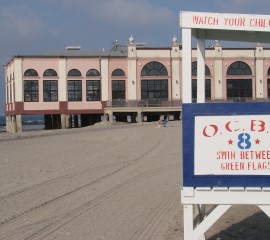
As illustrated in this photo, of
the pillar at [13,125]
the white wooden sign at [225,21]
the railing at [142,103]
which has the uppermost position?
the white wooden sign at [225,21]

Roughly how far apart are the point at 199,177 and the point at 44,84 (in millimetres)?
54630

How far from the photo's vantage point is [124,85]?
60031 millimetres

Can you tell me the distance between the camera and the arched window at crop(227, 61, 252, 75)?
59.8 m

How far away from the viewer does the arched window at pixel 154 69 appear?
59.8 meters

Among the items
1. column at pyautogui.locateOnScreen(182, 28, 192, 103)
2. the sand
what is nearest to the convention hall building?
the sand

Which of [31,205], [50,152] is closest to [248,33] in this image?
[31,205]

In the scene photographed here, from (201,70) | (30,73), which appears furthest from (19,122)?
(201,70)

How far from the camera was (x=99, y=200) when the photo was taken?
10414mm

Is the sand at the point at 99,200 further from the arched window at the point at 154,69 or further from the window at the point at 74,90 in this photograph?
the arched window at the point at 154,69

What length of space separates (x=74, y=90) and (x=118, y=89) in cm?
515

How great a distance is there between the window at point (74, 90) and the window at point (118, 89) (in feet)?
13.0

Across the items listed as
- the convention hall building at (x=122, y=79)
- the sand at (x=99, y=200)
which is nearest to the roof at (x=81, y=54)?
the convention hall building at (x=122, y=79)

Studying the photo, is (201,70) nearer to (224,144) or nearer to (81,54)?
(224,144)

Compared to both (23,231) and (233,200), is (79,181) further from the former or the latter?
(233,200)
